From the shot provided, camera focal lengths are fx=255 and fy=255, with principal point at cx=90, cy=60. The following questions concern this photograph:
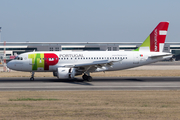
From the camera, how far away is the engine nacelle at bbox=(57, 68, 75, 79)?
101 ft

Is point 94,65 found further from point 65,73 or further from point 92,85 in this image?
point 92,85

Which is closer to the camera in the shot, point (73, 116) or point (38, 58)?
point (73, 116)

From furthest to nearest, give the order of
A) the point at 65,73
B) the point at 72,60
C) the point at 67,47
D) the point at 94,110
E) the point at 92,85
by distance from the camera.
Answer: the point at 67,47, the point at 72,60, the point at 65,73, the point at 92,85, the point at 94,110

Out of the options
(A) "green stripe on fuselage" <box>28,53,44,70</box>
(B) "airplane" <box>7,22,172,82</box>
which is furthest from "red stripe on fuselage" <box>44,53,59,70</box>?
(A) "green stripe on fuselage" <box>28,53,44,70</box>

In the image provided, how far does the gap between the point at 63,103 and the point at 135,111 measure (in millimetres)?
4684

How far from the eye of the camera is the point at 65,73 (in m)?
30.8

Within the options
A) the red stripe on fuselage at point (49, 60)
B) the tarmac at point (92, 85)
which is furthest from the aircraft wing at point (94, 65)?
the red stripe on fuselage at point (49, 60)

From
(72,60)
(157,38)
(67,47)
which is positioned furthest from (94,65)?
(67,47)

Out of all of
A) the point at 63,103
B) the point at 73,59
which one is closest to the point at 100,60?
the point at 73,59

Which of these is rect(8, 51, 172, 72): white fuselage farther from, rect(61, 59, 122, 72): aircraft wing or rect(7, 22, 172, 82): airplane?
rect(61, 59, 122, 72): aircraft wing

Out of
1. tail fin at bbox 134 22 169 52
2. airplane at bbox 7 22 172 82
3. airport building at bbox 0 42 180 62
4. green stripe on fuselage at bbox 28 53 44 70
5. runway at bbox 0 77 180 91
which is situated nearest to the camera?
runway at bbox 0 77 180 91

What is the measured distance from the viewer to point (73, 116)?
11.9 m

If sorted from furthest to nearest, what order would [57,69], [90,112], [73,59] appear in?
[73,59]
[57,69]
[90,112]

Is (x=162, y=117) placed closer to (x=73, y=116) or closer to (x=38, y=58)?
(x=73, y=116)
